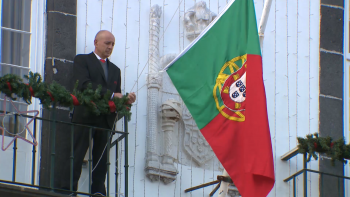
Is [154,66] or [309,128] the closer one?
[154,66]

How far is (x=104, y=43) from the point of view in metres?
8.23

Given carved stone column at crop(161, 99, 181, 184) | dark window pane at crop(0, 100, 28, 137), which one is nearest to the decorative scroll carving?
carved stone column at crop(161, 99, 181, 184)

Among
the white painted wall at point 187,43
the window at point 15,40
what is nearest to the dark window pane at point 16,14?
the window at point 15,40

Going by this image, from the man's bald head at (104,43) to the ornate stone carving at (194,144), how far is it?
1.12 meters

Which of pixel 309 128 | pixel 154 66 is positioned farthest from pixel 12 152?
pixel 309 128

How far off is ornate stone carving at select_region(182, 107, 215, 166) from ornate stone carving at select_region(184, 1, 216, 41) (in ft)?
2.72

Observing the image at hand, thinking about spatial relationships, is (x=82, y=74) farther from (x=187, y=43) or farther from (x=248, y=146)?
(x=248, y=146)

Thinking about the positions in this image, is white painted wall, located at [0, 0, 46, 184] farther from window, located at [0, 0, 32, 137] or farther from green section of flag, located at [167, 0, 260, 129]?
green section of flag, located at [167, 0, 260, 129]

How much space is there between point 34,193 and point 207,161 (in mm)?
2212

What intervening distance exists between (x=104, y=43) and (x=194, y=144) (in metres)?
1.42

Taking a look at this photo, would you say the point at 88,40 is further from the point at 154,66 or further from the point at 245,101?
the point at 245,101

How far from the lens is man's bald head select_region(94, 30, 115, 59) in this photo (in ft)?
27.0

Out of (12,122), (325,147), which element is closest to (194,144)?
(325,147)

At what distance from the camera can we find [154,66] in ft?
28.9
